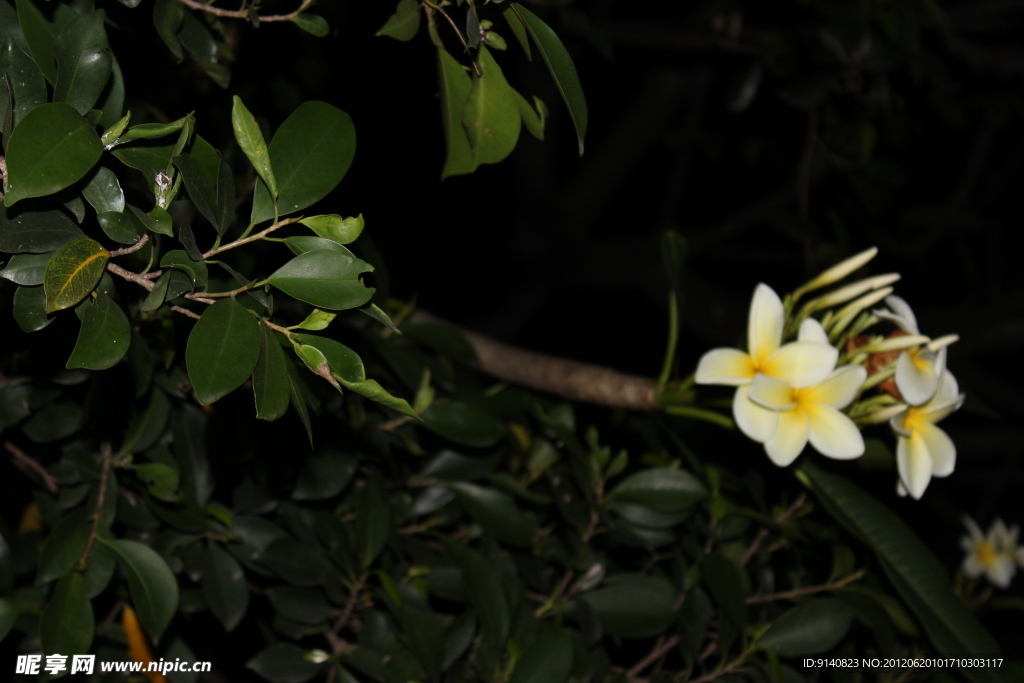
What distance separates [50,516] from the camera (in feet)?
2.07

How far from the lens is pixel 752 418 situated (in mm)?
634

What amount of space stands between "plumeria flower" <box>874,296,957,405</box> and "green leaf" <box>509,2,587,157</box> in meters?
0.39

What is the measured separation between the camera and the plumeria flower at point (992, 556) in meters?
1.05

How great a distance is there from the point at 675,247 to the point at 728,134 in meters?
1.21

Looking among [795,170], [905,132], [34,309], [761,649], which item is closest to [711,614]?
[761,649]

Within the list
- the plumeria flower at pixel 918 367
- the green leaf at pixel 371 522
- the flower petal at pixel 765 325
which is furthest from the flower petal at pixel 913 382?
the green leaf at pixel 371 522

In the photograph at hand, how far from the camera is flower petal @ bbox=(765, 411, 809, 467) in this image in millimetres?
633

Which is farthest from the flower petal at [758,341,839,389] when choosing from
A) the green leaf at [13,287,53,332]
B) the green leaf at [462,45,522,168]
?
the green leaf at [13,287,53,332]

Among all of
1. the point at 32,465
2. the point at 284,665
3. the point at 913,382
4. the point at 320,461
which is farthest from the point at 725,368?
the point at 32,465

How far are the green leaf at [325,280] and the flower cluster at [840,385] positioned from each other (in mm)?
363

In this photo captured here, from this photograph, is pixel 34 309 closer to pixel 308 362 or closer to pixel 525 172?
pixel 308 362

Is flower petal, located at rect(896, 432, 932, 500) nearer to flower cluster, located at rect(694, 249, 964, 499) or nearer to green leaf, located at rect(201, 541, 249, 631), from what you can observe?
flower cluster, located at rect(694, 249, 964, 499)

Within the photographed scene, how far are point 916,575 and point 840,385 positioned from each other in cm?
21

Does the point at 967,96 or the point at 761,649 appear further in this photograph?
the point at 967,96
